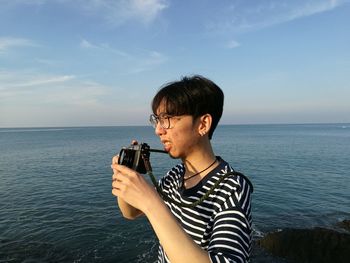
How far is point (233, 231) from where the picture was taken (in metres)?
2.04

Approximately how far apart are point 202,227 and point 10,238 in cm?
1960

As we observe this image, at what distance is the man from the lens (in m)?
1.84

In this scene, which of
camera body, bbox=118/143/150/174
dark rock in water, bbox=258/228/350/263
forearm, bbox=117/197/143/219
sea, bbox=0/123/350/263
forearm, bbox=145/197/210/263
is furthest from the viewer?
sea, bbox=0/123/350/263

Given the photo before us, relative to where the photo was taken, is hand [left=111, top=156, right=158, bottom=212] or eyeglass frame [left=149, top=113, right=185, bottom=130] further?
eyeglass frame [left=149, top=113, right=185, bottom=130]

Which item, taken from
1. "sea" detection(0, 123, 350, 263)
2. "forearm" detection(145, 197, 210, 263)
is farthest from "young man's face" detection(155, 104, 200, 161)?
"sea" detection(0, 123, 350, 263)

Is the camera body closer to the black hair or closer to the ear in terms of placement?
the black hair

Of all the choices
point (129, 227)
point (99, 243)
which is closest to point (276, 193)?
point (129, 227)

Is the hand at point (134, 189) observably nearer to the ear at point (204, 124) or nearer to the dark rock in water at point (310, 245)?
the ear at point (204, 124)

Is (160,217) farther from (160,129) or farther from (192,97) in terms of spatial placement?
(192,97)

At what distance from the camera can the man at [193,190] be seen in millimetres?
1836

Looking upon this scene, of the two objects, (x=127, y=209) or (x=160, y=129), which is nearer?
(x=160, y=129)

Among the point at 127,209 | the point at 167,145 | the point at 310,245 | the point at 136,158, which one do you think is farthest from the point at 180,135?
the point at 310,245

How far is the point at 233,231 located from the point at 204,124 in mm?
1064

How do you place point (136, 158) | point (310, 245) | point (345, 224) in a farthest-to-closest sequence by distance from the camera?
point (345, 224) < point (310, 245) < point (136, 158)
